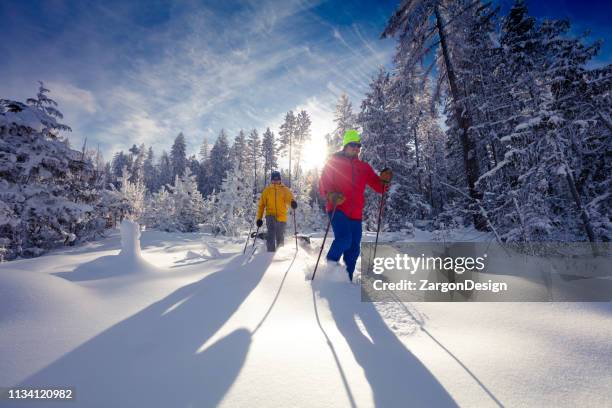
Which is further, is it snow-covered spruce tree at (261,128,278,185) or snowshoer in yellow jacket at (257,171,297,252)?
snow-covered spruce tree at (261,128,278,185)

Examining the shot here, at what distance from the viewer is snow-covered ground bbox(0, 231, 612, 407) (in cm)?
126

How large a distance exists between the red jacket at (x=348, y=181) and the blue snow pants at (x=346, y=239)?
3.9 inches

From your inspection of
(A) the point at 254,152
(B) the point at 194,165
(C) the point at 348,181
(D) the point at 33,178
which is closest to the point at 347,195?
(C) the point at 348,181

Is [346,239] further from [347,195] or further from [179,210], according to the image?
[179,210]

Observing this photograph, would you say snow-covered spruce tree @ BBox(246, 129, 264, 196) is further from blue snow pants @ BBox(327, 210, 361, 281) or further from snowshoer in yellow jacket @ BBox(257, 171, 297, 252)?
blue snow pants @ BBox(327, 210, 361, 281)

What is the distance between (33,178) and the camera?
8.98m

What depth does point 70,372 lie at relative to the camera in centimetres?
132

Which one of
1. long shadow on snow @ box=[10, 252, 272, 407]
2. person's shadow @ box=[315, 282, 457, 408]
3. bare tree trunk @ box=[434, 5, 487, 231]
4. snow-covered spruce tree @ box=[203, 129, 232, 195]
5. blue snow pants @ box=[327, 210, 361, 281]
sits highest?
snow-covered spruce tree @ box=[203, 129, 232, 195]

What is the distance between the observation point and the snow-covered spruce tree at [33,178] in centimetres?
820

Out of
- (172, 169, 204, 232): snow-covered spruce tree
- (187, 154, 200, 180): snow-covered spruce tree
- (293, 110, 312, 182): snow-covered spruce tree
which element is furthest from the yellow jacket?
(187, 154, 200, 180): snow-covered spruce tree

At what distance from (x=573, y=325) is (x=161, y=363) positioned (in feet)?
9.86

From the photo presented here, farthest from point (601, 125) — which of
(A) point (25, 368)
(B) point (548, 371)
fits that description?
(A) point (25, 368)

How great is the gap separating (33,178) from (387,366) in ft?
40.8

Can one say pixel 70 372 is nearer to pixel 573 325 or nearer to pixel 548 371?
pixel 548 371
